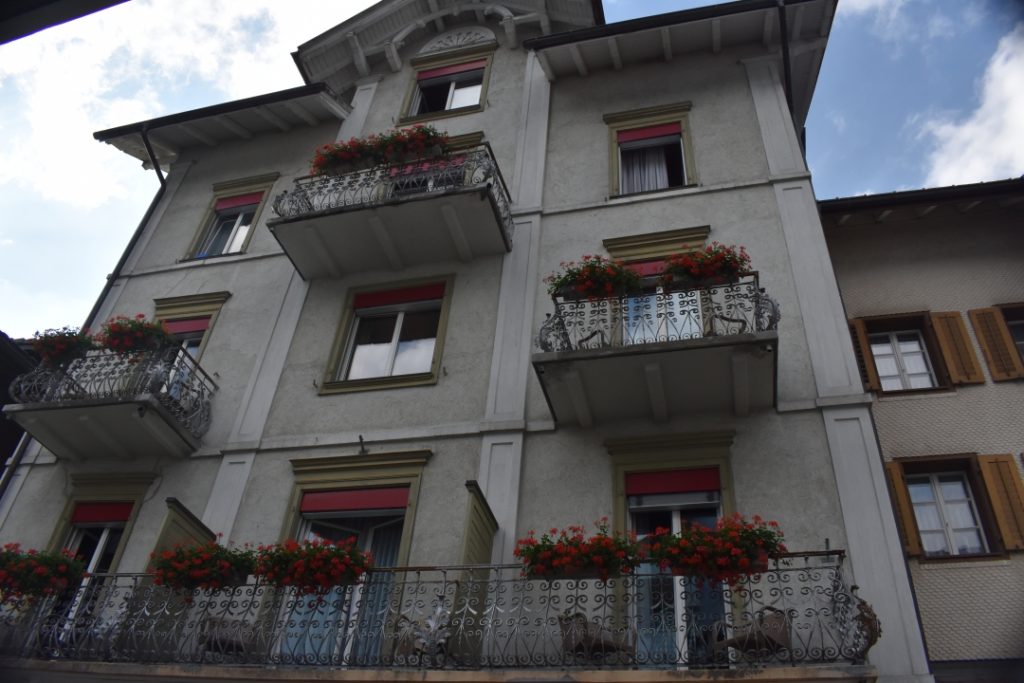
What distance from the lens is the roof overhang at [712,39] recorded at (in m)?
13.8

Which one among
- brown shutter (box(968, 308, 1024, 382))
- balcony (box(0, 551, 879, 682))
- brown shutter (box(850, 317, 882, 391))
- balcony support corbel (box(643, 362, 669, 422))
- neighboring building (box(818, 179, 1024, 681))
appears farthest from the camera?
brown shutter (box(850, 317, 882, 391))

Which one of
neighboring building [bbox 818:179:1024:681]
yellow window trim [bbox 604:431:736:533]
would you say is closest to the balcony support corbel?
yellow window trim [bbox 604:431:736:533]

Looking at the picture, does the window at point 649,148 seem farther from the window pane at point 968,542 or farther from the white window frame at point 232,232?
the white window frame at point 232,232

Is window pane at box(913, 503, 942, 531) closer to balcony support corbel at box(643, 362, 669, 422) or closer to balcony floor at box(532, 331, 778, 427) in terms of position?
balcony floor at box(532, 331, 778, 427)

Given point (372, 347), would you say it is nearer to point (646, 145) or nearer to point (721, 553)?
point (646, 145)

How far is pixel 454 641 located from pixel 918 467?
6.94 meters

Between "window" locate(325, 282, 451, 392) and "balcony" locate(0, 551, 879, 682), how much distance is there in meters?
3.24

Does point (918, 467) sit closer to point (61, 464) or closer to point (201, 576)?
point (201, 576)

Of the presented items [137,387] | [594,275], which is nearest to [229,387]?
[137,387]

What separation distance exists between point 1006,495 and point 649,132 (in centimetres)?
761

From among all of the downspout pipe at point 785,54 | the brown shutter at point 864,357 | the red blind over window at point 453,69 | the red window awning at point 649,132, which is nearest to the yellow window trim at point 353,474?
the brown shutter at point 864,357

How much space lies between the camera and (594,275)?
1020cm

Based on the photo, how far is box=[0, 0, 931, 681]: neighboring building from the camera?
803 centimetres

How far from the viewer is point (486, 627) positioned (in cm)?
794
